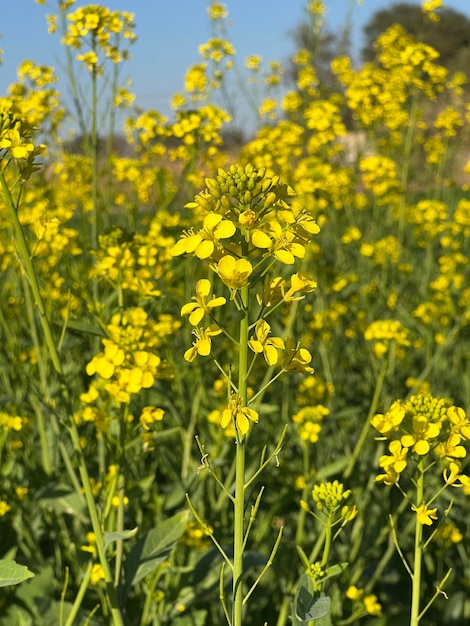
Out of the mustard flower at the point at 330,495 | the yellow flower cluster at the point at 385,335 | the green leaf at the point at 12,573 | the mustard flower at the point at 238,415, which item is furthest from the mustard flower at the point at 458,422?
the yellow flower cluster at the point at 385,335

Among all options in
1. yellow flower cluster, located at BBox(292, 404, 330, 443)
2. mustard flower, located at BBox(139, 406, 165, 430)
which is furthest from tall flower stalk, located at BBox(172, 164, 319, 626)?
yellow flower cluster, located at BBox(292, 404, 330, 443)

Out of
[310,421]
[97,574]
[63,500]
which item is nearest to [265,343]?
[97,574]

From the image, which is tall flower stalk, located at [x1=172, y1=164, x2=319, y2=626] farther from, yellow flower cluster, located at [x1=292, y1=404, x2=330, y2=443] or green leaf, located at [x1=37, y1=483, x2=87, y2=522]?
yellow flower cluster, located at [x1=292, y1=404, x2=330, y2=443]

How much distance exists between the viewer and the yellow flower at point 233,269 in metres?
1.06

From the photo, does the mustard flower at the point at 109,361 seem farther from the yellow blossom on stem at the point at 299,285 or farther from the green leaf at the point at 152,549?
the yellow blossom on stem at the point at 299,285

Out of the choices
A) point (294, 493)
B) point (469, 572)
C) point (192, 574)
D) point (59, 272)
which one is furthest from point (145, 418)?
point (59, 272)

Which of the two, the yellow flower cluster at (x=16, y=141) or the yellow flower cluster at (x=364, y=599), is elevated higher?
the yellow flower cluster at (x=16, y=141)

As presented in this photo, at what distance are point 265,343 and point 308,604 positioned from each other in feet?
1.65

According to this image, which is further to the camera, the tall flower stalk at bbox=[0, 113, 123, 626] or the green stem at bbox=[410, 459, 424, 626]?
the tall flower stalk at bbox=[0, 113, 123, 626]

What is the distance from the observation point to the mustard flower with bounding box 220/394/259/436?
1102 millimetres

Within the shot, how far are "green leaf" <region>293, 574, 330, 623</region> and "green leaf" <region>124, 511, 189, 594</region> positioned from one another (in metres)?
0.45

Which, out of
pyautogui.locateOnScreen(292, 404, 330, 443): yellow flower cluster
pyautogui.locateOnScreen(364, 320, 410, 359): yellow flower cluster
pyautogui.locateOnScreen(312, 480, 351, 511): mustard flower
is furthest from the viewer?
pyautogui.locateOnScreen(364, 320, 410, 359): yellow flower cluster

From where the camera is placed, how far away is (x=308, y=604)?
50.5 inches

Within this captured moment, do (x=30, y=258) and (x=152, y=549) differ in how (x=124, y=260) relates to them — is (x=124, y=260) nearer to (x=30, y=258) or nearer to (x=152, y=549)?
(x=30, y=258)
